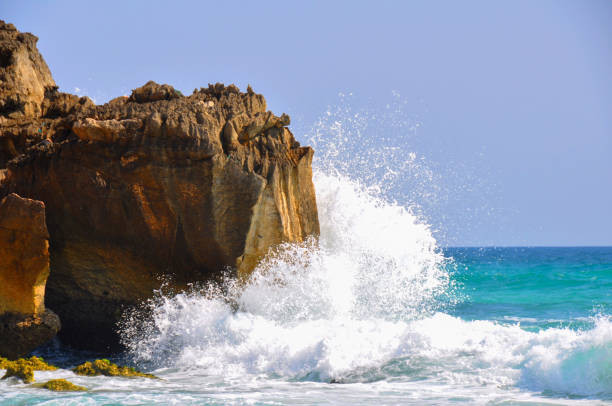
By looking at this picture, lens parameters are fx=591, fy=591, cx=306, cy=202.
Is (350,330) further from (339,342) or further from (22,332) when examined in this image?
(22,332)

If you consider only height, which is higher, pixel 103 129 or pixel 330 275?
pixel 103 129

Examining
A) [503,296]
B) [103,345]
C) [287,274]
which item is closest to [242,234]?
[287,274]

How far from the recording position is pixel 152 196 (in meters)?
7.62

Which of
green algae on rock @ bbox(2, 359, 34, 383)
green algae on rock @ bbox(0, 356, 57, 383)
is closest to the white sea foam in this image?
green algae on rock @ bbox(0, 356, 57, 383)

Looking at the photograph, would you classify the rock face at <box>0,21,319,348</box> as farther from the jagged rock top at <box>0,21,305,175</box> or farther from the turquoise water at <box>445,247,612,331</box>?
the turquoise water at <box>445,247,612,331</box>

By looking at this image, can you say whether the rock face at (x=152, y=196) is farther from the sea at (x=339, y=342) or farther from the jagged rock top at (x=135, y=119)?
the sea at (x=339, y=342)

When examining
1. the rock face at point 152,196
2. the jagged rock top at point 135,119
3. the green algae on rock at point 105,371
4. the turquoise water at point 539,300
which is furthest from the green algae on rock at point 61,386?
the turquoise water at point 539,300

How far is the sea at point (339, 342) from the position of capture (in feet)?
18.5

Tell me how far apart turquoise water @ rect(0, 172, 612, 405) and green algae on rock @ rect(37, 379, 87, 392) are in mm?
123

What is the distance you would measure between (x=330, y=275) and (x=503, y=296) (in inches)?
371

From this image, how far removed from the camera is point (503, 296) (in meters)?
16.1

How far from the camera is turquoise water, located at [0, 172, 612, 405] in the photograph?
564cm

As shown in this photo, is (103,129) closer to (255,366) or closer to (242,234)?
(242,234)

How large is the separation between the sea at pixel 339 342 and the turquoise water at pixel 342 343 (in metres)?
0.02
